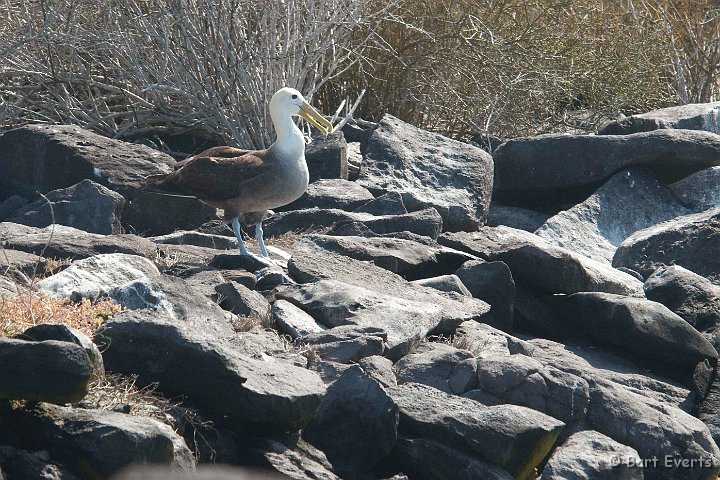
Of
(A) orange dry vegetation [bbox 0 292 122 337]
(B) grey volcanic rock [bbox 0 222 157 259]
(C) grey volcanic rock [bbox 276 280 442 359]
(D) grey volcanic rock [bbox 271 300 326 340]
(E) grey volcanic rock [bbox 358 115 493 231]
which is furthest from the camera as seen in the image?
(E) grey volcanic rock [bbox 358 115 493 231]

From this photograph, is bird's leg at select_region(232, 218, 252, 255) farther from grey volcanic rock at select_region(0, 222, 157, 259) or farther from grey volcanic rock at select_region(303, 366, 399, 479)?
grey volcanic rock at select_region(303, 366, 399, 479)

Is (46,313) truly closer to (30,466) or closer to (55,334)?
(55,334)

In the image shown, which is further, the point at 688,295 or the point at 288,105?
the point at 288,105

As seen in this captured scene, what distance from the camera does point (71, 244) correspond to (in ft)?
24.7

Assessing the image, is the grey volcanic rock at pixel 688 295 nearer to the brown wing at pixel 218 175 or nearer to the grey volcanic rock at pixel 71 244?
the brown wing at pixel 218 175

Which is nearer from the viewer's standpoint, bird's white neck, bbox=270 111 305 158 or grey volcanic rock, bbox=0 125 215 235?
bird's white neck, bbox=270 111 305 158

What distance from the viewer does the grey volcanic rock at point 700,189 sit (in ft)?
35.7

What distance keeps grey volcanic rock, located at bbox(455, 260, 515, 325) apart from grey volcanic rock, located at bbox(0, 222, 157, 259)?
80.0 inches

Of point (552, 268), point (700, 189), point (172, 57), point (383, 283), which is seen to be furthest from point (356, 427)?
point (700, 189)

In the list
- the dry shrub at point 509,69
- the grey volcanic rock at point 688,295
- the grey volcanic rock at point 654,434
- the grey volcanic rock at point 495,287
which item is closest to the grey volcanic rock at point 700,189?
the dry shrub at point 509,69

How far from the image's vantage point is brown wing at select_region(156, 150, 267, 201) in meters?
7.98

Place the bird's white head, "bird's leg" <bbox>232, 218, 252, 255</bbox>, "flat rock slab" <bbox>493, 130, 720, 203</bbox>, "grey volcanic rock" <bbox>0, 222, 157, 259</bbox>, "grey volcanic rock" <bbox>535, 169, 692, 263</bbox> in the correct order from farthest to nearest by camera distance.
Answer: "flat rock slab" <bbox>493, 130, 720, 203</bbox> → "grey volcanic rock" <bbox>535, 169, 692, 263</bbox> → the bird's white head → "bird's leg" <bbox>232, 218, 252, 255</bbox> → "grey volcanic rock" <bbox>0, 222, 157, 259</bbox>

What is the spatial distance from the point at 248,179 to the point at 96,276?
70.0 inches

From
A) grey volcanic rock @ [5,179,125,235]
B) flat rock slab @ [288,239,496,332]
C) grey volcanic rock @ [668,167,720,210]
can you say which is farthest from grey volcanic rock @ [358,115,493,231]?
grey volcanic rock @ [5,179,125,235]
